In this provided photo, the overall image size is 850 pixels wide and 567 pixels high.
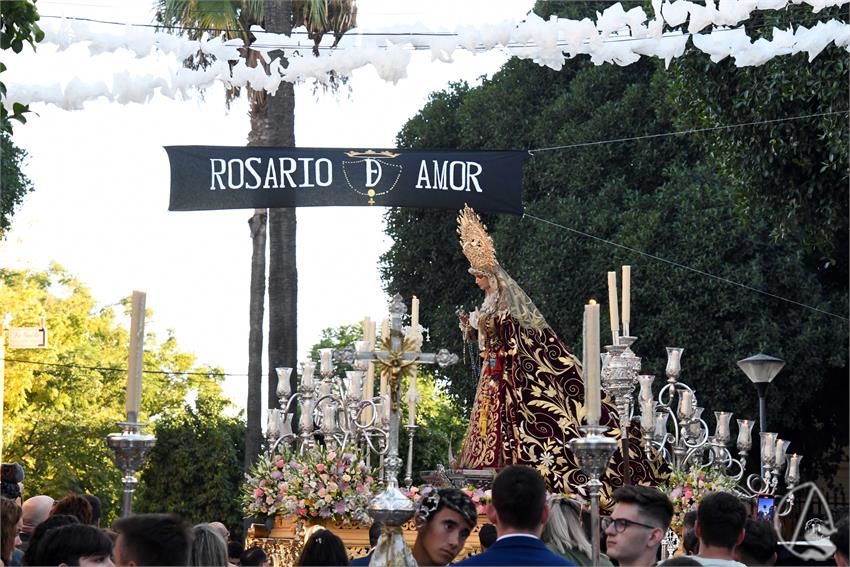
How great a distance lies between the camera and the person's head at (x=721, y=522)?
5910mm

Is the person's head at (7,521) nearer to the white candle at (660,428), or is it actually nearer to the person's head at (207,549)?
the person's head at (207,549)

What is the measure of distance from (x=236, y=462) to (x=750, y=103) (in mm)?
17351

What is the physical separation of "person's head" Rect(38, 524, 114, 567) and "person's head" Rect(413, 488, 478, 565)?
158 centimetres

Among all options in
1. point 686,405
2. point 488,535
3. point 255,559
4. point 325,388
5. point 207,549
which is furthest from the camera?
point 686,405

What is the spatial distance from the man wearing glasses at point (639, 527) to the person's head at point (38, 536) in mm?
2252

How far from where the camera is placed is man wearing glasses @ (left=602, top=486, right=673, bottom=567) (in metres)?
5.89

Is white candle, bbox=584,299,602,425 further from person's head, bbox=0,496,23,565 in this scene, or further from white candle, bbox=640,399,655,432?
white candle, bbox=640,399,655,432

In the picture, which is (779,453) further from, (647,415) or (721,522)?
(721,522)

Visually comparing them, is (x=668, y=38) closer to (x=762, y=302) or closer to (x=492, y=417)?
(x=492, y=417)

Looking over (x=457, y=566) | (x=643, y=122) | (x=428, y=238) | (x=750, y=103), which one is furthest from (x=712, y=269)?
(x=457, y=566)

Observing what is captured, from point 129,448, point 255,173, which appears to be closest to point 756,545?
point 129,448

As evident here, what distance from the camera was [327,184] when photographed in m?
11.3

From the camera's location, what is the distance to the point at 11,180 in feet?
93.3

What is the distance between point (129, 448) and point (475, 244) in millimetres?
6678
